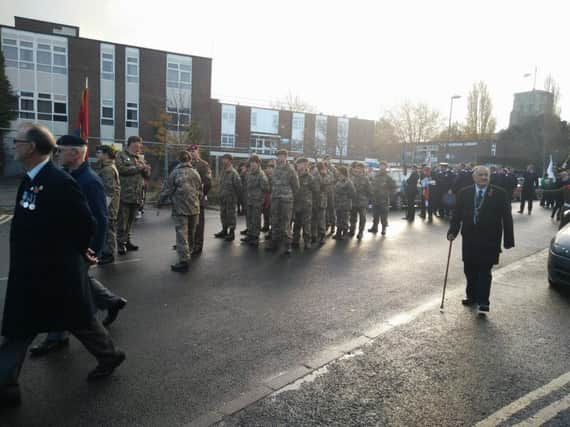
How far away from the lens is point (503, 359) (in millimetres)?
4207

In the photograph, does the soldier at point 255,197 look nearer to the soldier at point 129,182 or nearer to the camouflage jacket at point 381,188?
the soldier at point 129,182

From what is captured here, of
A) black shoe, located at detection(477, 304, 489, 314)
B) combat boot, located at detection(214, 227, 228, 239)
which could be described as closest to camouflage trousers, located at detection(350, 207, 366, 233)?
combat boot, located at detection(214, 227, 228, 239)

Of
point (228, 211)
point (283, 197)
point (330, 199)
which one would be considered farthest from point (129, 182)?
point (330, 199)

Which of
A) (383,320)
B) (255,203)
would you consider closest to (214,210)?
(255,203)

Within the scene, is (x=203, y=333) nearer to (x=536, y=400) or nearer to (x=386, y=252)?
(x=536, y=400)

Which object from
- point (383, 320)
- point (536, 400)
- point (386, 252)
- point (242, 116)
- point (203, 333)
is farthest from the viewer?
point (242, 116)

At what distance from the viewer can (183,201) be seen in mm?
7254

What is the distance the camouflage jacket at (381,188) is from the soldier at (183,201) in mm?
6222

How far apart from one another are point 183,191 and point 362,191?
19.5 ft

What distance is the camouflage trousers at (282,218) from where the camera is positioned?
905 centimetres

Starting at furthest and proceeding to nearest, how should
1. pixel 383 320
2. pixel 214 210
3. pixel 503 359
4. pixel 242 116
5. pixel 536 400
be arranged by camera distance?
pixel 242 116
pixel 214 210
pixel 383 320
pixel 503 359
pixel 536 400

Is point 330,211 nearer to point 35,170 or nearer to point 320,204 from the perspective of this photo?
point 320,204

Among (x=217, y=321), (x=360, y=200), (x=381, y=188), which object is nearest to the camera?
(x=217, y=321)

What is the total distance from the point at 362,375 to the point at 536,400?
135cm
